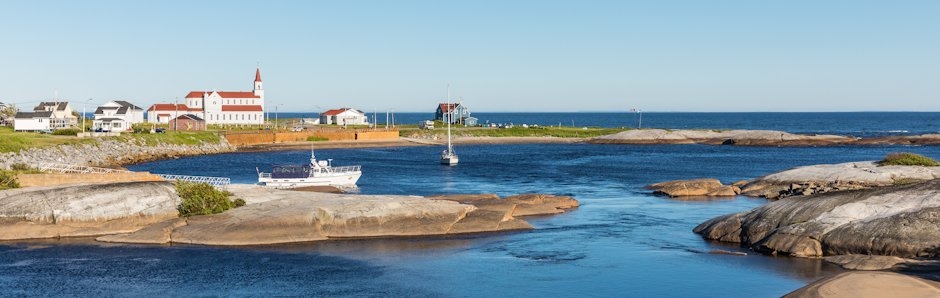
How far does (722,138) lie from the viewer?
181 metres

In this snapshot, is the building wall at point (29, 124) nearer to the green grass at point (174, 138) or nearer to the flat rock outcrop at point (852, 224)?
the green grass at point (174, 138)

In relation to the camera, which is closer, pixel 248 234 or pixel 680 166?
pixel 248 234

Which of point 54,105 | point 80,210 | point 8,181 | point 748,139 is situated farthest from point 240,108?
point 80,210

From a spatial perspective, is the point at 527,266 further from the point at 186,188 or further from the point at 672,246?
the point at 186,188

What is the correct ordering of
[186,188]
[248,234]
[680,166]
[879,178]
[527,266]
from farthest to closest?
[680,166], [879,178], [186,188], [248,234], [527,266]

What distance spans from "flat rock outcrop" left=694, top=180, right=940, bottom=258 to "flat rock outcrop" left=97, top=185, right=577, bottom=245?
13950 millimetres

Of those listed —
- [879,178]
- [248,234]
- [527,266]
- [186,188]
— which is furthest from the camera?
[879,178]

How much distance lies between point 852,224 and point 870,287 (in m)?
11.9

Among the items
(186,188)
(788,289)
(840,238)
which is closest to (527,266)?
(788,289)

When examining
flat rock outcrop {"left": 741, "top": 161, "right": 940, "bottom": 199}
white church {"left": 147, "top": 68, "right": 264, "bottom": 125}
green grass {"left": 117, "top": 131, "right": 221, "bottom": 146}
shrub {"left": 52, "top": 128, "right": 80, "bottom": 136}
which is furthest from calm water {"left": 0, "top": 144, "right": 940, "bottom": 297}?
white church {"left": 147, "top": 68, "right": 264, "bottom": 125}

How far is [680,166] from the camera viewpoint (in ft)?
376

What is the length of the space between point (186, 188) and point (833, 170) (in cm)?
5136

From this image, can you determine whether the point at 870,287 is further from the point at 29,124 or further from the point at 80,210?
the point at 29,124

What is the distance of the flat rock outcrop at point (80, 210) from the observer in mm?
50656
